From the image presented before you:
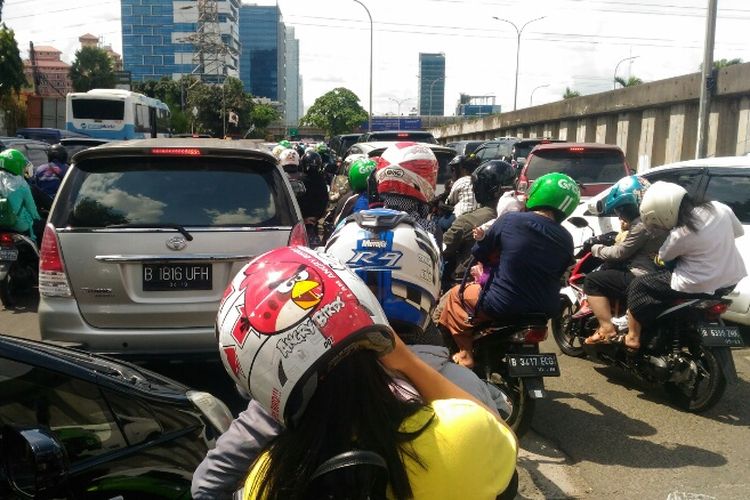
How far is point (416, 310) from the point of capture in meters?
2.39

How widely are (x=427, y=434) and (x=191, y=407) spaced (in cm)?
169

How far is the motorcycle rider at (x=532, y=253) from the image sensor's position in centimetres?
444

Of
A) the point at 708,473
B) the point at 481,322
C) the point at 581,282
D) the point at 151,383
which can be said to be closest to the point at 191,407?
the point at 151,383

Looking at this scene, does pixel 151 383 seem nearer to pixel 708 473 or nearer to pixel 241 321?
pixel 241 321

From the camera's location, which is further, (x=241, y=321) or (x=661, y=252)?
(x=661, y=252)

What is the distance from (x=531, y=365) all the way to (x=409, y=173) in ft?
4.79

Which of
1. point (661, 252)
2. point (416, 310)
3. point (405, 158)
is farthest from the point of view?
point (661, 252)

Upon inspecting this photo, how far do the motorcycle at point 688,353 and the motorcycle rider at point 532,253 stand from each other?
113cm

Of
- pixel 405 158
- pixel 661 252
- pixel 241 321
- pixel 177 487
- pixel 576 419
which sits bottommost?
pixel 576 419

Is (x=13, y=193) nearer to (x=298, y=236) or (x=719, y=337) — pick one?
(x=298, y=236)

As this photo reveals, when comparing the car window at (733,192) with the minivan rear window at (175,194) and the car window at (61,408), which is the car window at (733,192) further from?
the car window at (61,408)

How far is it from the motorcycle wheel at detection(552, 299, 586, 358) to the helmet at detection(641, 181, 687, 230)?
150 cm

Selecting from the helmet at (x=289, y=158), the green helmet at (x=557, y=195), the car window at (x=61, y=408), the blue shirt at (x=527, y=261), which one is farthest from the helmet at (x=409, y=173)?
the helmet at (x=289, y=158)

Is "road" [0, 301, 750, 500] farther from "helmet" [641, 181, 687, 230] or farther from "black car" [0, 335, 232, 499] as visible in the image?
"black car" [0, 335, 232, 499]
